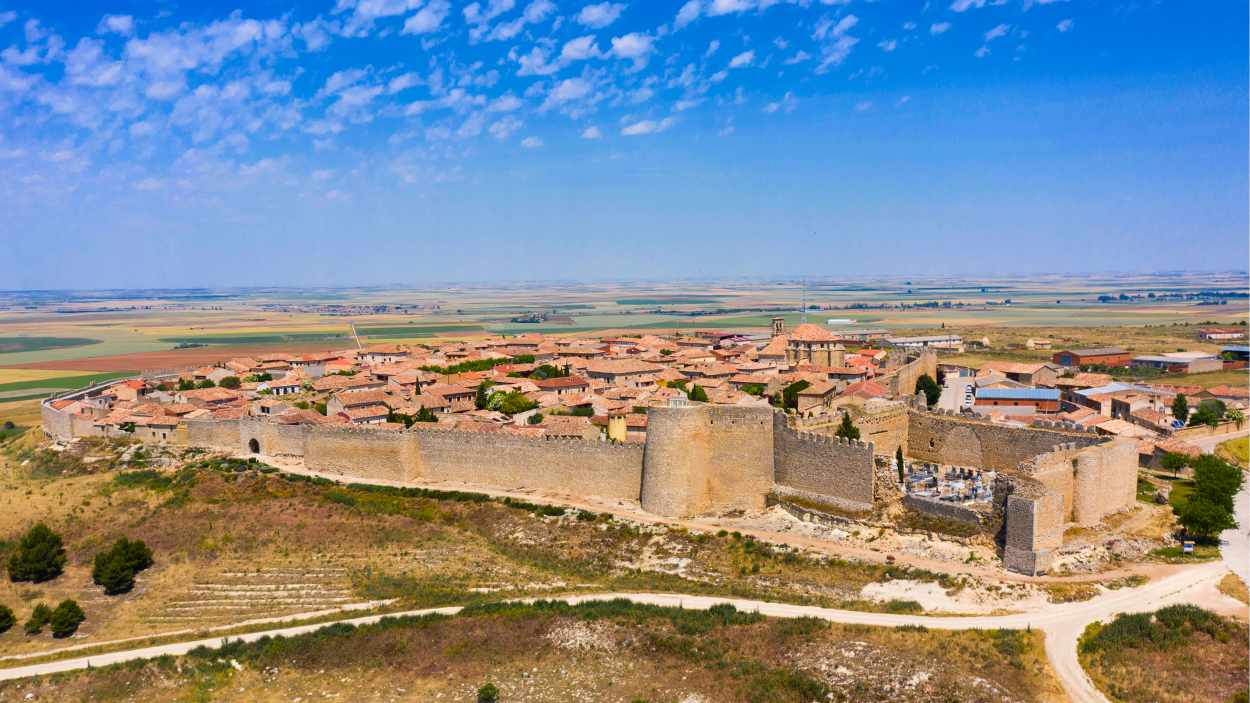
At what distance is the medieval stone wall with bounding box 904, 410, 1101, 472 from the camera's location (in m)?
26.0

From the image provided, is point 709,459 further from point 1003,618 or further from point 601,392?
point 601,392

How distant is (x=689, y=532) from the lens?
2634 centimetres

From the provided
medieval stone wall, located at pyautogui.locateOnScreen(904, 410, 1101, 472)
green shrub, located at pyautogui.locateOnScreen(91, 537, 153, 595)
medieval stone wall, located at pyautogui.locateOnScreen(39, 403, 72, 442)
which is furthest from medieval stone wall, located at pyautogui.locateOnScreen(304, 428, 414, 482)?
medieval stone wall, located at pyautogui.locateOnScreen(904, 410, 1101, 472)

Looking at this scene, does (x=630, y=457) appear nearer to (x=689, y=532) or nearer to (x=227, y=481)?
(x=689, y=532)

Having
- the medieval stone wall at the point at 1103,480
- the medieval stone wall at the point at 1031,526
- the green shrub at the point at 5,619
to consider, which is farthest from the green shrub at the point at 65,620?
the medieval stone wall at the point at 1103,480

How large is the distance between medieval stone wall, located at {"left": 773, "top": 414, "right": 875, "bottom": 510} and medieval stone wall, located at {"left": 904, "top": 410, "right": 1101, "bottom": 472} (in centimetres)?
448

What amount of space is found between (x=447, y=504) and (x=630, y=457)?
6679 millimetres

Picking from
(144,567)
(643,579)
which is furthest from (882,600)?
(144,567)

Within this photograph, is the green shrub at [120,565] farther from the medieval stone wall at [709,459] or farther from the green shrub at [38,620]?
the medieval stone wall at [709,459]

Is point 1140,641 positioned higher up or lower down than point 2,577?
higher up

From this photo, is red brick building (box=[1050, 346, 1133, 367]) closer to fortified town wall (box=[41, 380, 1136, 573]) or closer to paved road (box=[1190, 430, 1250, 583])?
paved road (box=[1190, 430, 1250, 583])

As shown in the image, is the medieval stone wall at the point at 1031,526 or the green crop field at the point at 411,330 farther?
the green crop field at the point at 411,330

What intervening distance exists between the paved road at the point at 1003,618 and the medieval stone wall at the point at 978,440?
571 cm

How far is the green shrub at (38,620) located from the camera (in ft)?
78.5
